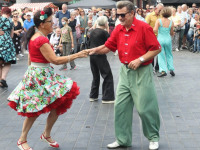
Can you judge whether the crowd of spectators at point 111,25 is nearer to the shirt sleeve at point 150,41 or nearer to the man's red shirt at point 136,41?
the man's red shirt at point 136,41

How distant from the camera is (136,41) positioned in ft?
15.2

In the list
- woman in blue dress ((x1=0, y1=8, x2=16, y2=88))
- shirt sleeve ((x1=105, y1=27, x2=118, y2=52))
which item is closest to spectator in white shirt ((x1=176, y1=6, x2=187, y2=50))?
woman in blue dress ((x1=0, y1=8, x2=16, y2=88))

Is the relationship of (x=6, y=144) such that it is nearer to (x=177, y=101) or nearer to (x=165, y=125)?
(x=165, y=125)

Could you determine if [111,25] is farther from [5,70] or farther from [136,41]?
[136,41]

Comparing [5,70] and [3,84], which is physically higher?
[5,70]

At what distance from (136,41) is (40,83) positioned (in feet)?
4.13

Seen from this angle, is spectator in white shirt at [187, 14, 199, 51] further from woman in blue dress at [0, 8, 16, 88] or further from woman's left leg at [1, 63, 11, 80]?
woman's left leg at [1, 63, 11, 80]

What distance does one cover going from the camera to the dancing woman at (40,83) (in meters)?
4.62

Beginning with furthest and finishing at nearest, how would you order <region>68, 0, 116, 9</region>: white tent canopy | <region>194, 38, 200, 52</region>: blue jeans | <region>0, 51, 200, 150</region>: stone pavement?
<region>68, 0, 116, 9</region>: white tent canopy → <region>194, 38, 200, 52</region>: blue jeans → <region>0, 51, 200, 150</region>: stone pavement

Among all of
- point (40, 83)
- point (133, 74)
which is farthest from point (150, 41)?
point (40, 83)

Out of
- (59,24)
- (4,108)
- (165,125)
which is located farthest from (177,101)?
(59,24)

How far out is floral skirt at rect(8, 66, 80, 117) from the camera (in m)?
4.64

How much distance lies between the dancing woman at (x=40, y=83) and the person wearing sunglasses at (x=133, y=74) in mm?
536

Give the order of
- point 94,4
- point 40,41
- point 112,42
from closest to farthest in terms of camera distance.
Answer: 1. point 40,41
2. point 112,42
3. point 94,4
